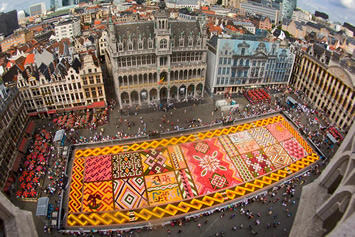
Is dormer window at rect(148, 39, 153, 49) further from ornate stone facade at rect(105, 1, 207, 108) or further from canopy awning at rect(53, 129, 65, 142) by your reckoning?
canopy awning at rect(53, 129, 65, 142)

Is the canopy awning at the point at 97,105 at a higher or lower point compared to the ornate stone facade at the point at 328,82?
lower

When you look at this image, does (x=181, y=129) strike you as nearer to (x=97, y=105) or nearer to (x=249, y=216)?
(x=97, y=105)

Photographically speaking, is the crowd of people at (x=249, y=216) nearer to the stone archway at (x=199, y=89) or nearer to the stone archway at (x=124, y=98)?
the stone archway at (x=199, y=89)

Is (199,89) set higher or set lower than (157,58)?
lower

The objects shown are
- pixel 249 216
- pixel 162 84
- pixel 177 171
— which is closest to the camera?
pixel 249 216

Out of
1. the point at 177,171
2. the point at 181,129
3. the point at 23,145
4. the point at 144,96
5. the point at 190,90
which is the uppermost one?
the point at 190,90

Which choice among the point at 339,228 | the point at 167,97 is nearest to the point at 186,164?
the point at 167,97

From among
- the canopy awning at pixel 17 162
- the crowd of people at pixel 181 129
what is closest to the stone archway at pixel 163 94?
the crowd of people at pixel 181 129

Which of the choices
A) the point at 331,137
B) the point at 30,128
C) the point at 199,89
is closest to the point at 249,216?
the point at 331,137
